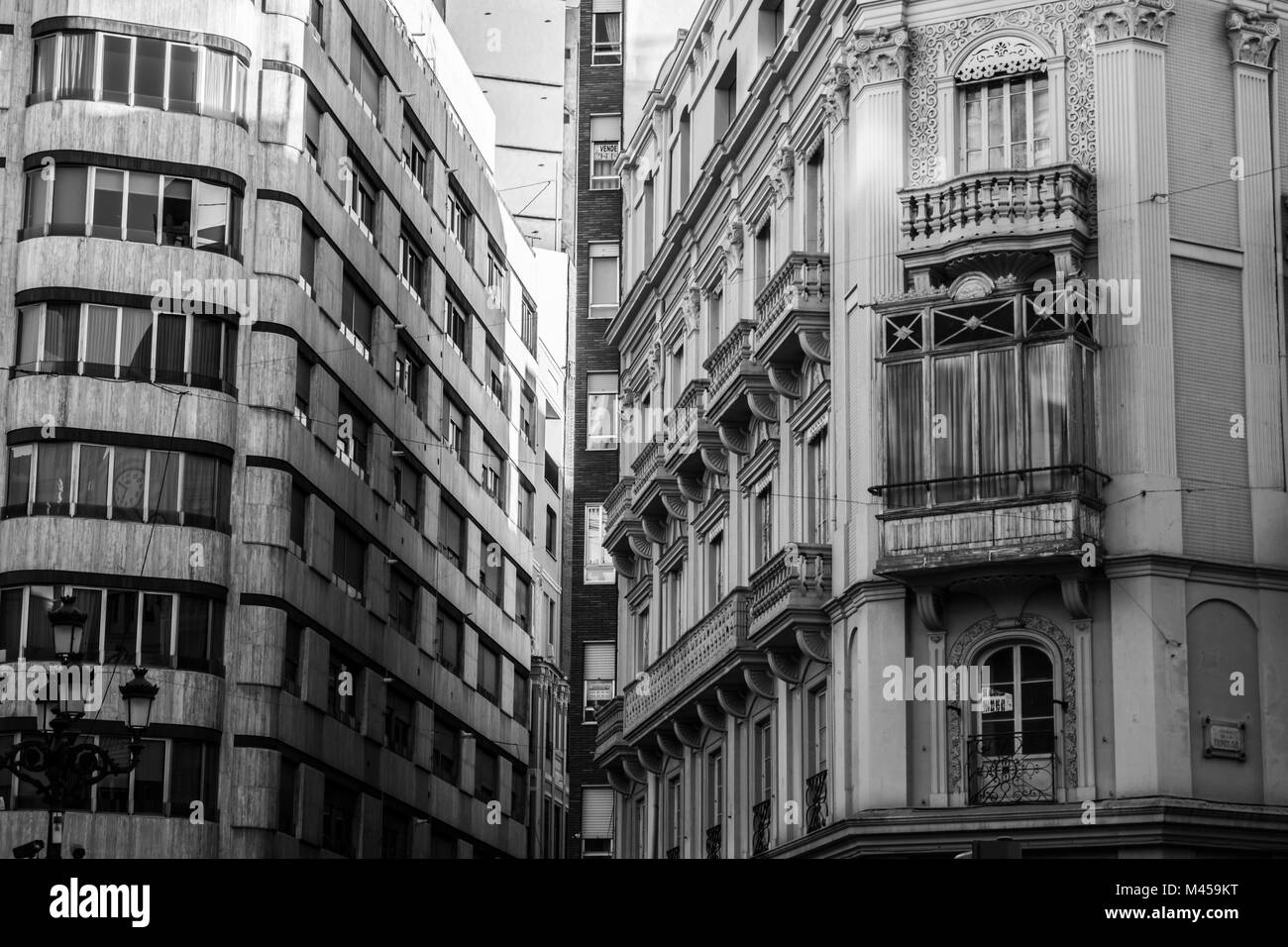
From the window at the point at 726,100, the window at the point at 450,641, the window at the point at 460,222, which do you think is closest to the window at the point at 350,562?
the window at the point at 450,641

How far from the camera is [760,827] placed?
38750 mm

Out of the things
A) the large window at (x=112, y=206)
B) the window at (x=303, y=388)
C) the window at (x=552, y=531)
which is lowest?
the window at (x=303, y=388)

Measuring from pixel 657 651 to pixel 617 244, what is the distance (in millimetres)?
23366

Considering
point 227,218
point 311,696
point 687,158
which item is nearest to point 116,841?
point 311,696

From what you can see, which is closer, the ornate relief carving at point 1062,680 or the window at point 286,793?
the ornate relief carving at point 1062,680

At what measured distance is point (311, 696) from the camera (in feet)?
159

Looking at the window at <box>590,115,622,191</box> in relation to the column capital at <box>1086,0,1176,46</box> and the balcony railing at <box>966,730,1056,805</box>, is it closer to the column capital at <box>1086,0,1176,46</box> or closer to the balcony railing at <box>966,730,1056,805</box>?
the column capital at <box>1086,0,1176,46</box>

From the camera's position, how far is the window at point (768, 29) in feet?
138

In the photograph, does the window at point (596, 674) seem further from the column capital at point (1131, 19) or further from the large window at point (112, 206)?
the column capital at point (1131, 19)

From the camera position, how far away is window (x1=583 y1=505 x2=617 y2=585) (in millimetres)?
67625

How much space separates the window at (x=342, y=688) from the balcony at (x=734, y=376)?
12.5 meters

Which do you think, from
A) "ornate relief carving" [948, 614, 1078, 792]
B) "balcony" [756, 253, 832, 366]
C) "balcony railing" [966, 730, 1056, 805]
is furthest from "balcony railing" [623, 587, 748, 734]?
"balcony railing" [966, 730, 1056, 805]

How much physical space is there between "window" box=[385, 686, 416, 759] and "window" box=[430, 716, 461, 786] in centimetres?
207

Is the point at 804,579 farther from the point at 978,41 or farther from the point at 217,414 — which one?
the point at 217,414
